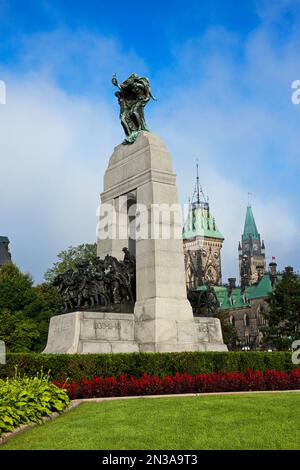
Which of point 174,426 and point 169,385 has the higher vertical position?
point 169,385

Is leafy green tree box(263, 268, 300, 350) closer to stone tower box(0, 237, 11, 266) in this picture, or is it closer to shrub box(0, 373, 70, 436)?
stone tower box(0, 237, 11, 266)

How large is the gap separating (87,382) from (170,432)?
21.4 ft

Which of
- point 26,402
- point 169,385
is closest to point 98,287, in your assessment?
point 169,385

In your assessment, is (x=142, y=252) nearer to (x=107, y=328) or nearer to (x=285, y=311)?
(x=107, y=328)

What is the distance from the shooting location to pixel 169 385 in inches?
668

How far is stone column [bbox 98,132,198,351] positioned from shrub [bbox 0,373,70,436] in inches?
350

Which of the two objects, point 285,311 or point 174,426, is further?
point 285,311

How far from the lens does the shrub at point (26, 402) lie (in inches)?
447

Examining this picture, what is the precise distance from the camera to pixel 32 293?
53.6m

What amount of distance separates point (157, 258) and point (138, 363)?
5.66 meters

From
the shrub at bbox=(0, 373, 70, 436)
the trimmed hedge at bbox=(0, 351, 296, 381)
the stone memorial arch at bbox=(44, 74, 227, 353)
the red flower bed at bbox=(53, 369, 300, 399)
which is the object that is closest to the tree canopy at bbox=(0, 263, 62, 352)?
the stone memorial arch at bbox=(44, 74, 227, 353)

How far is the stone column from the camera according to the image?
22.7 metres

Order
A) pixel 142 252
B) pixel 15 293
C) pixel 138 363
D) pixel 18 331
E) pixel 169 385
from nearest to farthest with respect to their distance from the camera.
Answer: pixel 169 385
pixel 138 363
pixel 142 252
pixel 18 331
pixel 15 293

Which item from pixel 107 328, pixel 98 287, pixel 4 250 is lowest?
pixel 107 328
